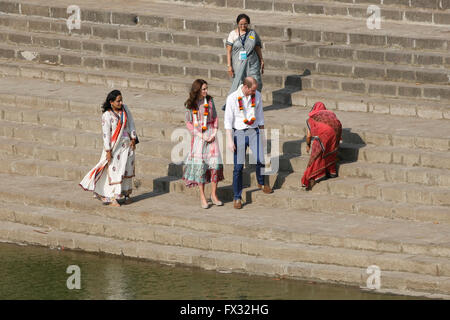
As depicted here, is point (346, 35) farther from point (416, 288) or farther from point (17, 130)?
point (416, 288)

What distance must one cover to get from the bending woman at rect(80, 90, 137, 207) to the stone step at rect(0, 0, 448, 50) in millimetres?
4982

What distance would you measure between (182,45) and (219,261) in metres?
7.16

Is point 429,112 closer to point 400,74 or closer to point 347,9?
point 400,74

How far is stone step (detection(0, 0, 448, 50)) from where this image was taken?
1691 centimetres

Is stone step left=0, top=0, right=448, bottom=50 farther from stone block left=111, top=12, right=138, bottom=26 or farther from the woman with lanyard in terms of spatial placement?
the woman with lanyard

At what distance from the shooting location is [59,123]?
1650cm

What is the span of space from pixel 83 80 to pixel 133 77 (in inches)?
39.9

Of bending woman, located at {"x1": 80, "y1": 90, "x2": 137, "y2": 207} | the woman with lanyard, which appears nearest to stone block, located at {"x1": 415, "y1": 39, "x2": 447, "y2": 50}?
the woman with lanyard

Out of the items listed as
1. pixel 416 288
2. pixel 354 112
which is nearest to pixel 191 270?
pixel 416 288

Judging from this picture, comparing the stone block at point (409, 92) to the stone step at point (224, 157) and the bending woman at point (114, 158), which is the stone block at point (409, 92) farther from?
the bending woman at point (114, 158)

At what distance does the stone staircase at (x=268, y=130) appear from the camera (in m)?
12.1

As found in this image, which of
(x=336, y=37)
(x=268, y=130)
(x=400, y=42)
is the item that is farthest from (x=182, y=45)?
(x=268, y=130)

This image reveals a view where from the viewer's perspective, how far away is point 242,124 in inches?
520

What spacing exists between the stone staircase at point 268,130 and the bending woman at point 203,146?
35cm
